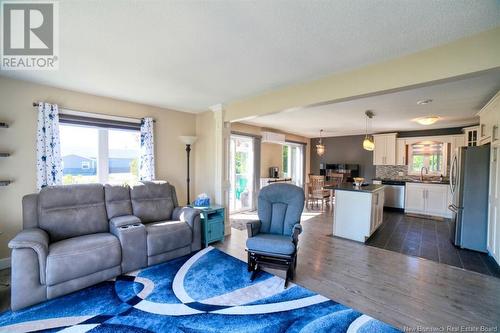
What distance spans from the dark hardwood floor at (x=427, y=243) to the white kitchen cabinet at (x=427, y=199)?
529 mm

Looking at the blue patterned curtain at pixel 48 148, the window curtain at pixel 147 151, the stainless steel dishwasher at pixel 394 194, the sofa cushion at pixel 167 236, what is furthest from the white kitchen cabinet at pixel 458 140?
the blue patterned curtain at pixel 48 148

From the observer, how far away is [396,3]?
143cm

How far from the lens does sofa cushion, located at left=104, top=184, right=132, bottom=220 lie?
9.92ft

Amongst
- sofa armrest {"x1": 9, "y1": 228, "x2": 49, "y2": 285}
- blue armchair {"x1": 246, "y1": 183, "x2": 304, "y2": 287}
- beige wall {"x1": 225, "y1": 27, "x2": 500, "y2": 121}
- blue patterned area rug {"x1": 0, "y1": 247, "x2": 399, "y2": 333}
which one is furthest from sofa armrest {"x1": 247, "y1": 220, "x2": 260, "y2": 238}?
sofa armrest {"x1": 9, "y1": 228, "x2": 49, "y2": 285}

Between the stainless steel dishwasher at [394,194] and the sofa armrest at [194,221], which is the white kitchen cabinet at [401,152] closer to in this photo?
the stainless steel dishwasher at [394,194]

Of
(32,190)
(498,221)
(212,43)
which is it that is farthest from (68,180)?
(498,221)

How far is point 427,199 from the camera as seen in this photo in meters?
5.65

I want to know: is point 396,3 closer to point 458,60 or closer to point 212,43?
point 458,60

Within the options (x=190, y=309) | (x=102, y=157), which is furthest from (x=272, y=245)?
(x=102, y=157)

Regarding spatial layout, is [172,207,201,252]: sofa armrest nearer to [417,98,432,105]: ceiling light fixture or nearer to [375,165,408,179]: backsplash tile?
[417,98,432,105]: ceiling light fixture

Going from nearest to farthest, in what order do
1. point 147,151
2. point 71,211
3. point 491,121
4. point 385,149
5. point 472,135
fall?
point 71,211
point 491,121
point 147,151
point 472,135
point 385,149

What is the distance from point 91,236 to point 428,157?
26.1 feet

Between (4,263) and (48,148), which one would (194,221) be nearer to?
(48,148)

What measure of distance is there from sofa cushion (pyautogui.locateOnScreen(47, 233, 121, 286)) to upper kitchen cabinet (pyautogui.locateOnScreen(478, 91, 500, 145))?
5.16 m
